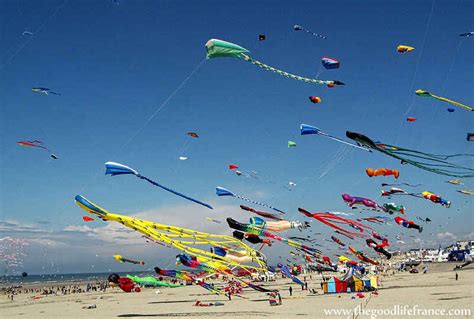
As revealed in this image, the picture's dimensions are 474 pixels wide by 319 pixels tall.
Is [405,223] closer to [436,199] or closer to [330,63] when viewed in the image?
[436,199]

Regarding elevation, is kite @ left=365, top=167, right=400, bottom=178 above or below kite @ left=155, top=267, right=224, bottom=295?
above

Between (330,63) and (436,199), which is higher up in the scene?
(330,63)

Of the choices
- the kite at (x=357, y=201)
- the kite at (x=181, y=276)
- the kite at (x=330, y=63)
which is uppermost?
the kite at (x=330, y=63)

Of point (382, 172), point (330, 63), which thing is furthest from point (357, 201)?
point (330, 63)

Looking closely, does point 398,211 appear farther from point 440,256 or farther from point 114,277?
point 440,256

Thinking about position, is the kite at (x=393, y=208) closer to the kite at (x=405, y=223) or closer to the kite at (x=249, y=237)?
the kite at (x=405, y=223)

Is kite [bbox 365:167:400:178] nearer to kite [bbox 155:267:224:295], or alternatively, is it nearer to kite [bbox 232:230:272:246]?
kite [bbox 232:230:272:246]

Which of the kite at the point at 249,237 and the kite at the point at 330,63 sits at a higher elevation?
the kite at the point at 330,63

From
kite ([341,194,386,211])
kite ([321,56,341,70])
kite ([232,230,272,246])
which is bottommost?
kite ([232,230,272,246])

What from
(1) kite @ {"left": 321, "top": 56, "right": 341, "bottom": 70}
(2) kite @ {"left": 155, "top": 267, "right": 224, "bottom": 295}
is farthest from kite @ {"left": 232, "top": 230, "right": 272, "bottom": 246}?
(1) kite @ {"left": 321, "top": 56, "right": 341, "bottom": 70}

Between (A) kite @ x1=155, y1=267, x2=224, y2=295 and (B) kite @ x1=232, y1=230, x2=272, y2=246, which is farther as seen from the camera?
(A) kite @ x1=155, y1=267, x2=224, y2=295

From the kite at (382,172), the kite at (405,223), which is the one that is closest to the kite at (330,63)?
the kite at (382,172)

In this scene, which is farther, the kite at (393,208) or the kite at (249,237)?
the kite at (393,208)

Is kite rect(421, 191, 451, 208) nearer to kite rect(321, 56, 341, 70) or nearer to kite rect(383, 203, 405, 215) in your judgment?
kite rect(383, 203, 405, 215)
